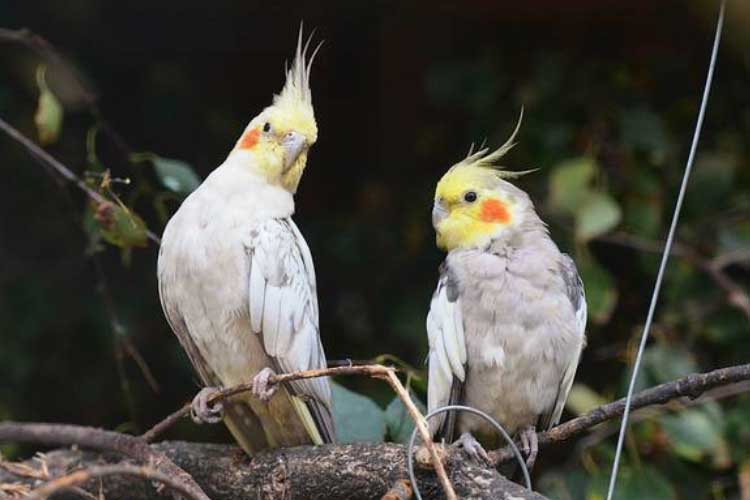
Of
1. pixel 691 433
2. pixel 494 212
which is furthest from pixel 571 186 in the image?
pixel 494 212

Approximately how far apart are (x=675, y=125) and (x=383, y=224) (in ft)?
3.04

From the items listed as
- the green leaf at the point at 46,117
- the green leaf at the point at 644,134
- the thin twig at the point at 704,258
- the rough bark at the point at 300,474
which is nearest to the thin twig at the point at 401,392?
the rough bark at the point at 300,474

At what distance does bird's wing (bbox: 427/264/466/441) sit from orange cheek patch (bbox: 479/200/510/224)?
0.39ft

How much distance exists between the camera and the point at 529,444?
1.87 metres

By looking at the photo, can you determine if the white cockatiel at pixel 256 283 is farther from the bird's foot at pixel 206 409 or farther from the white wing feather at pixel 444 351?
the white wing feather at pixel 444 351

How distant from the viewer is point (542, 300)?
1.85 metres

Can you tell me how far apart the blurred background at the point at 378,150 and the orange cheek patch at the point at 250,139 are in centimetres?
106

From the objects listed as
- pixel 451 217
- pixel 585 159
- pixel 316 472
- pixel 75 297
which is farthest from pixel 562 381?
pixel 75 297

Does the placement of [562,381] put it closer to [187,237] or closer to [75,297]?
[187,237]

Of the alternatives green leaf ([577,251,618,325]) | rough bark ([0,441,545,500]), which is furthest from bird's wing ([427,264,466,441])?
green leaf ([577,251,618,325])

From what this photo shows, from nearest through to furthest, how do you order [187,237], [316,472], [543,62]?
[316,472] < [187,237] < [543,62]

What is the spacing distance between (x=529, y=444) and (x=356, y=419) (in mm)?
346

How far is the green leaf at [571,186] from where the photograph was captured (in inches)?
108

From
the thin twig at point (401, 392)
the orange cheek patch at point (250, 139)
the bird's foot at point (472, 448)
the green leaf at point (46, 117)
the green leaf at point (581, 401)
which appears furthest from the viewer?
the green leaf at point (581, 401)
